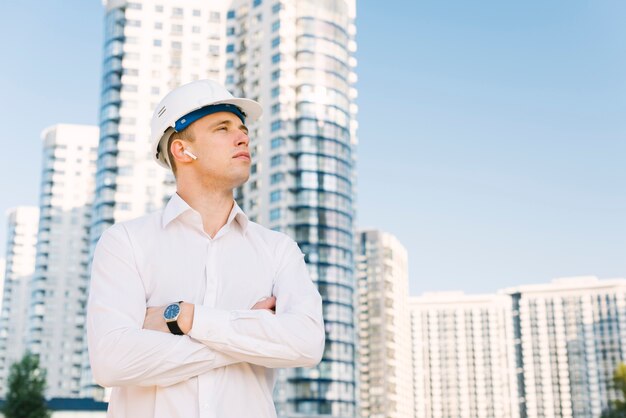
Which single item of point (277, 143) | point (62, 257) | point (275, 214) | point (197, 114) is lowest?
point (197, 114)

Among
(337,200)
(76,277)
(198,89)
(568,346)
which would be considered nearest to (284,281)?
(198,89)

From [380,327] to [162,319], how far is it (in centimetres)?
12922

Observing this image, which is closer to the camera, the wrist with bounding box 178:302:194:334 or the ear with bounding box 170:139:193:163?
the wrist with bounding box 178:302:194:334

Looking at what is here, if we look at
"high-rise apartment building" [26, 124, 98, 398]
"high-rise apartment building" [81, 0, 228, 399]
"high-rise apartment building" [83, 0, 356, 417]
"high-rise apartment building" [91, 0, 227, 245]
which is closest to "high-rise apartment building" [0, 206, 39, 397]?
"high-rise apartment building" [26, 124, 98, 398]

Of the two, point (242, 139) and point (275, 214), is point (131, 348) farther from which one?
point (275, 214)

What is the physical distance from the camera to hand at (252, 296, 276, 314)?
321cm

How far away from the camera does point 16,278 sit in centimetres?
15000

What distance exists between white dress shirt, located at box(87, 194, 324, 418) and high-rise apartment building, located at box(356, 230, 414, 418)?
122m

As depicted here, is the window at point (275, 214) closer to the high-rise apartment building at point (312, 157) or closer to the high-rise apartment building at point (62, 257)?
the high-rise apartment building at point (312, 157)

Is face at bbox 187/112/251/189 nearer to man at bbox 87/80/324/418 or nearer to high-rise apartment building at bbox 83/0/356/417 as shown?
man at bbox 87/80/324/418

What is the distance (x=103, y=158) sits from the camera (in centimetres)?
9062

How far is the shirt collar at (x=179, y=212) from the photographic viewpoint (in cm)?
Result: 332

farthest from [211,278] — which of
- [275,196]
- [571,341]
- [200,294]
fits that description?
[571,341]

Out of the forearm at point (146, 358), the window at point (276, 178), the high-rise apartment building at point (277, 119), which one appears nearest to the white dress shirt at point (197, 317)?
the forearm at point (146, 358)
